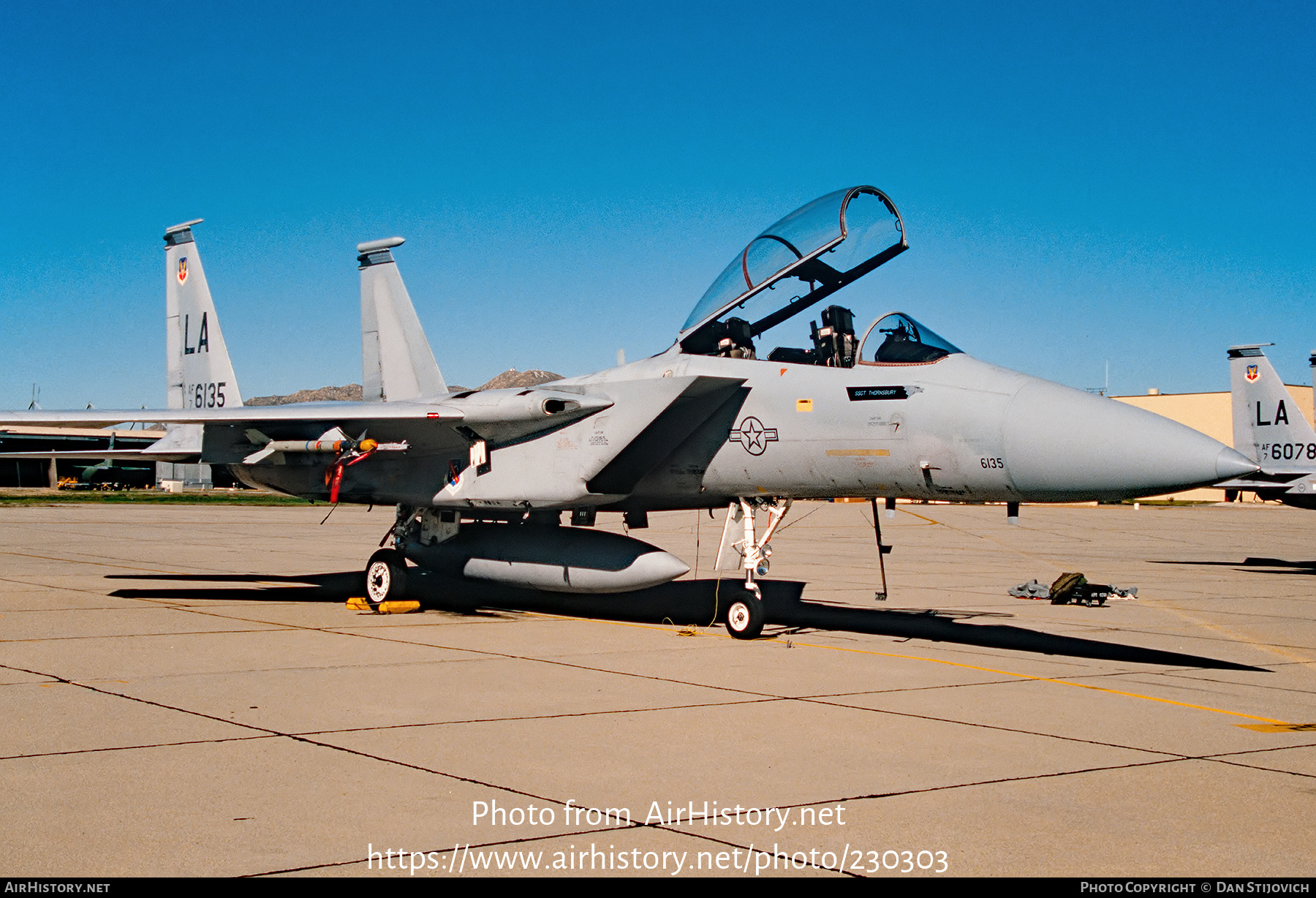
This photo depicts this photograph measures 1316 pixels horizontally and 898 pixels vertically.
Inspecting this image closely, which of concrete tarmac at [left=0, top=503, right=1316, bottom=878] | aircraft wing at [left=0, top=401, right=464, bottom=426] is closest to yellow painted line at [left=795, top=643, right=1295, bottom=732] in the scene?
concrete tarmac at [left=0, top=503, right=1316, bottom=878]

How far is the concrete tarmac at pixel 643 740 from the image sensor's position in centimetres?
367

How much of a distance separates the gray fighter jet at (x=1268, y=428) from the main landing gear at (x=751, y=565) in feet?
41.6


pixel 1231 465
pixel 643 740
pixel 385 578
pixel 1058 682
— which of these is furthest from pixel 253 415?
pixel 1231 465

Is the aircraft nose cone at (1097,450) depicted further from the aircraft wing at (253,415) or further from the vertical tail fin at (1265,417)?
the vertical tail fin at (1265,417)

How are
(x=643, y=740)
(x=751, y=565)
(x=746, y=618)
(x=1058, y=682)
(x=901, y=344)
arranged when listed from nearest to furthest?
(x=643, y=740), (x=1058, y=682), (x=901, y=344), (x=746, y=618), (x=751, y=565)

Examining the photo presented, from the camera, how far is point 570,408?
978cm

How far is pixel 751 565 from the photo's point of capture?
9.20m

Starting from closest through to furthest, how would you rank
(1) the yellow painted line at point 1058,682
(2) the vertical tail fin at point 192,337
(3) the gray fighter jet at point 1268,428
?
1. (1) the yellow painted line at point 1058,682
2. (2) the vertical tail fin at point 192,337
3. (3) the gray fighter jet at point 1268,428

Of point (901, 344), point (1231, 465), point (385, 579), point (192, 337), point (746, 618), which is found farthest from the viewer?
point (192, 337)

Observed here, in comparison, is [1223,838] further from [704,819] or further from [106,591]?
[106,591]

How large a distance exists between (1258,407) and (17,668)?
20.3 meters

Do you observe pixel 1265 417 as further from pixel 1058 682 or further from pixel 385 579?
pixel 385 579

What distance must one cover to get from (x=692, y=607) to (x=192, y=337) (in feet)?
25.5

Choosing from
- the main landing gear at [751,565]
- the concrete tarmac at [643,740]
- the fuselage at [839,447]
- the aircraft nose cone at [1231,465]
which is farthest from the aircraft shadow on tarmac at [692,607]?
the aircraft nose cone at [1231,465]
